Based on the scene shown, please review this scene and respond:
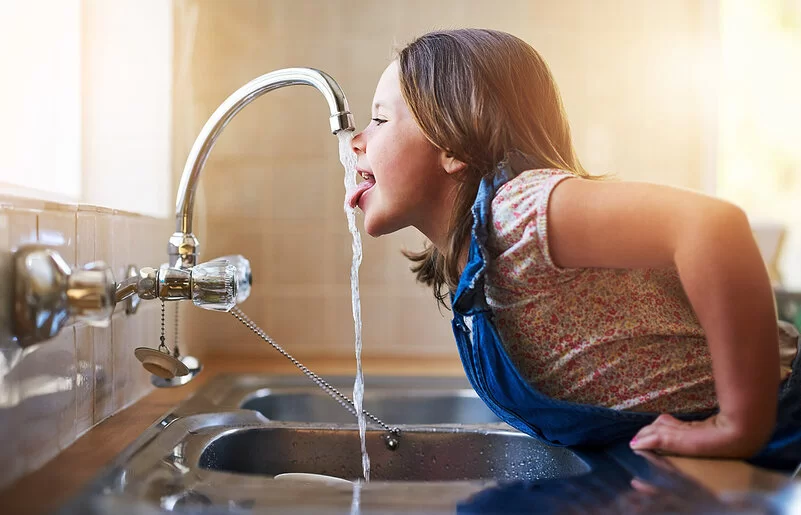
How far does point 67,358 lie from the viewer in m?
0.74

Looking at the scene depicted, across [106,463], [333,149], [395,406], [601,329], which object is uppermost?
[333,149]

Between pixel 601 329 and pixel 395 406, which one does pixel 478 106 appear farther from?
pixel 395 406

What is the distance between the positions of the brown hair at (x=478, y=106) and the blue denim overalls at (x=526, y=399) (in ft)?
0.21

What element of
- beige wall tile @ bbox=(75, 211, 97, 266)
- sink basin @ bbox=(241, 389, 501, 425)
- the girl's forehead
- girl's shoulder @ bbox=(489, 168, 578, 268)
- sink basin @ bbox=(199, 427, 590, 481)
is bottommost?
sink basin @ bbox=(241, 389, 501, 425)

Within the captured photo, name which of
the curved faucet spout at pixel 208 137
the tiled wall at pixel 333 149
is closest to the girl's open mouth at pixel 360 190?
the curved faucet spout at pixel 208 137

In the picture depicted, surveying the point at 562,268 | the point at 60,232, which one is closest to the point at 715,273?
the point at 562,268

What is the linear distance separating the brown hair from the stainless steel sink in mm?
224

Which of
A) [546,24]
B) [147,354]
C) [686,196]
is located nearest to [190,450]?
[147,354]

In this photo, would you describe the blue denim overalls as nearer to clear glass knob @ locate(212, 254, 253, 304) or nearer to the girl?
the girl

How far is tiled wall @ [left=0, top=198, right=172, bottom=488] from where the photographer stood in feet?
1.94

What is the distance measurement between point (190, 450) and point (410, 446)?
0.26m

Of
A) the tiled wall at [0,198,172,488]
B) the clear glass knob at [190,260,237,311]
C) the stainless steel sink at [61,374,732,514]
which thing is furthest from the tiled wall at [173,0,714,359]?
the clear glass knob at [190,260,237,311]

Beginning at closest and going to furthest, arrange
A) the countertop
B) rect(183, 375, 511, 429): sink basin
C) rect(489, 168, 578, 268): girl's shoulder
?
the countertop < rect(489, 168, 578, 268): girl's shoulder < rect(183, 375, 511, 429): sink basin

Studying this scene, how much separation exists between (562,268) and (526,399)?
0.53 ft
